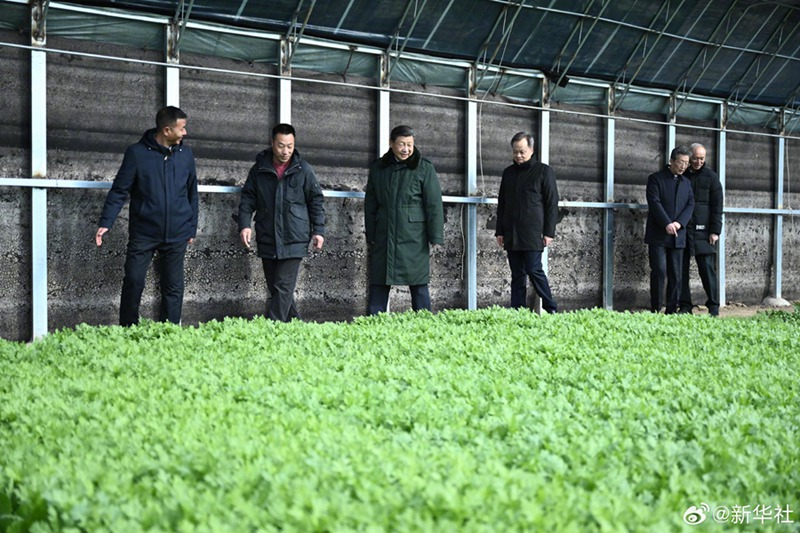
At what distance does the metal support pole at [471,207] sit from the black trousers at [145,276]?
11.5ft

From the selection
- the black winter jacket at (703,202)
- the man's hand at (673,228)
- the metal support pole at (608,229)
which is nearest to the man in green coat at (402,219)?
the man's hand at (673,228)

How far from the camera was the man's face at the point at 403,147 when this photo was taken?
791 centimetres

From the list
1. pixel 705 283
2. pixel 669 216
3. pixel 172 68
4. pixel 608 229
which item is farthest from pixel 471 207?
pixel 172 68

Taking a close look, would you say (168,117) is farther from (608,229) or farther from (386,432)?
(608,229)

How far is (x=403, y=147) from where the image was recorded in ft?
26.0

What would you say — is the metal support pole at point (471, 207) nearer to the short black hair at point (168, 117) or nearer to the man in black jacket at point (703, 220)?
the man in black jacket at point (703, 220)

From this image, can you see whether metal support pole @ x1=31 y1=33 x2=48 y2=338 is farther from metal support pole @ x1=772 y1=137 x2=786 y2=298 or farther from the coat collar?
metal support pole @ x1=772 y1=137 x2=786 y2=298

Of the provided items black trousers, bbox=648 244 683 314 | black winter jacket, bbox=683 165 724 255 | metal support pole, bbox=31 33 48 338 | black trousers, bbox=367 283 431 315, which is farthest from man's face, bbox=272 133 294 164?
black winter jacket, bbox=683 165 724 255

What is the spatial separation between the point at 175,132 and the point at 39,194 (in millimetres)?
1168

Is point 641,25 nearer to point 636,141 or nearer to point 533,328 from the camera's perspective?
point 636,141

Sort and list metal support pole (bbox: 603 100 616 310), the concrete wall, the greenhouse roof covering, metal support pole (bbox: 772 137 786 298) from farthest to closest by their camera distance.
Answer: metal support pole (bbox: 772 137 786 298) < metal support pole (bbox: 603 100 616 310) < the greenhouse roof covering < the concrete wall

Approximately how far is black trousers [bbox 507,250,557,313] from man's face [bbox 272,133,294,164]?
2649mm
